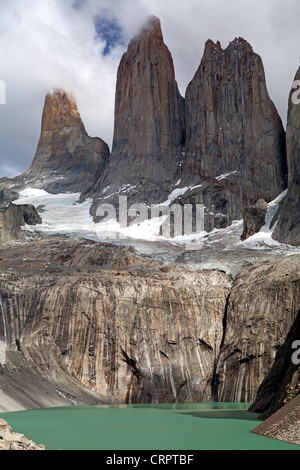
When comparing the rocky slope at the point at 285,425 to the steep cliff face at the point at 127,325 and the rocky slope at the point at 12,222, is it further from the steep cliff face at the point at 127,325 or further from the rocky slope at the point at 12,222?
the rocky slope at the point at 12,222

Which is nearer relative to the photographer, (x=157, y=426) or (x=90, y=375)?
(x=157, y=426)

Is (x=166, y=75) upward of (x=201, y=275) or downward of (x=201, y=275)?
upward

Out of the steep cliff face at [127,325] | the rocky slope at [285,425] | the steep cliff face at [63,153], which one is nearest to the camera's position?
the rocky slope at [285,425]

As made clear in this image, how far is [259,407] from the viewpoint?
32.8 m

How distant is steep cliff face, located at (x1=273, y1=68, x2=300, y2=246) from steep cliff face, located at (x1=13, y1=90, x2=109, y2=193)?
62.7 metres

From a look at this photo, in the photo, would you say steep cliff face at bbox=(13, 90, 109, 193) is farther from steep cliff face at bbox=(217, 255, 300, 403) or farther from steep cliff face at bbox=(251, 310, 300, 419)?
steep cliff face at bbox=(251, 310, 300, 419)

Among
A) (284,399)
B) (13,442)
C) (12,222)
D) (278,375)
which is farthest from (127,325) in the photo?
(12,222)

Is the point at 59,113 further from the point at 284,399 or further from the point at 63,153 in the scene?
the point at 284,399

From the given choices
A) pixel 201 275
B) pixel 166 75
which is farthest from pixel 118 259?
pixel 166 75

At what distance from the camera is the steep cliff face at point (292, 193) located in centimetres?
7575

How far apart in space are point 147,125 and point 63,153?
3688cm

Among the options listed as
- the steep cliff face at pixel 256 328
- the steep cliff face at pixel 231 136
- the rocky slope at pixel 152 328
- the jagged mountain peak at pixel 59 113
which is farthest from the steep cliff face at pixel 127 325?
the jagged mountain peak at pixel 59 113
